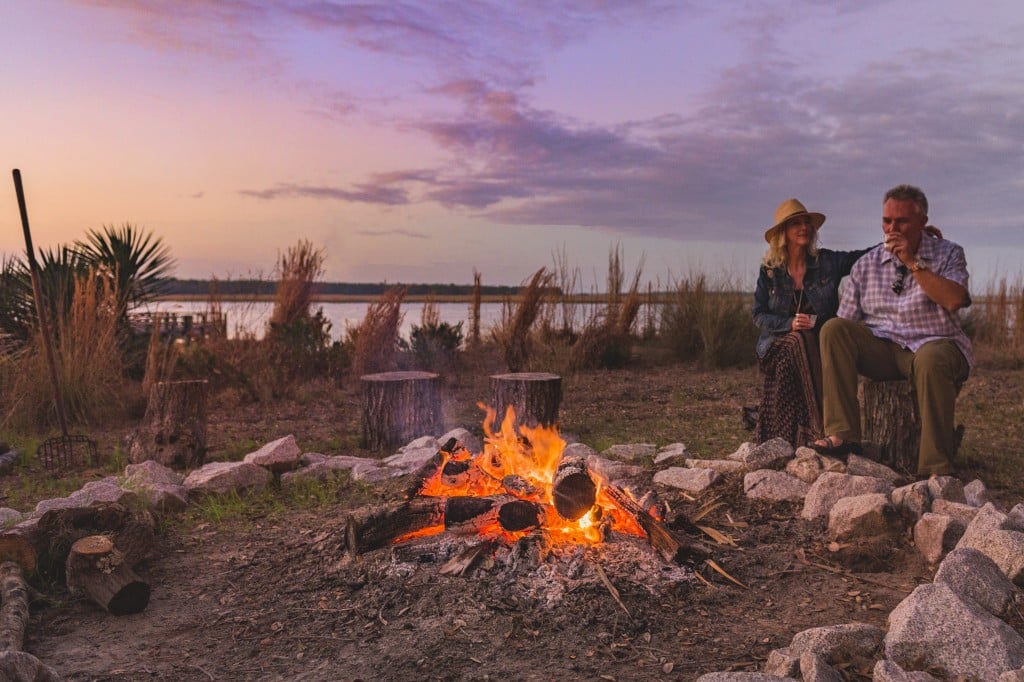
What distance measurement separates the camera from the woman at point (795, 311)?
4547 millimetres

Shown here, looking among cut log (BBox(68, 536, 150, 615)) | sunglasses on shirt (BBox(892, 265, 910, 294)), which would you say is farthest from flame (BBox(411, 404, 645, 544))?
sunglasses on shirt (BBox(892, 265, 910, 294))

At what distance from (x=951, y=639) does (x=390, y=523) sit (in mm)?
1960

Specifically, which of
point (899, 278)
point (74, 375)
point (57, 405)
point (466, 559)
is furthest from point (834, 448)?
point (74, 375)

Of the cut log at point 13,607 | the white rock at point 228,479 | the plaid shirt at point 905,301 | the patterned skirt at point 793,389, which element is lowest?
the cut log at point 13,607

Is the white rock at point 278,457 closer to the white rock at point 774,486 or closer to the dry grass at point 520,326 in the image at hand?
the white rock at point 774,486

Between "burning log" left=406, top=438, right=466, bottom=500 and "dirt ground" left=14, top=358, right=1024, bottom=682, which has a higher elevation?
"burning log" left=406, top=438, right=466, bottom=500

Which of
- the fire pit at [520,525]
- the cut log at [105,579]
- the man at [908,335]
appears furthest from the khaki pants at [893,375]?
the cut log at [105,579]

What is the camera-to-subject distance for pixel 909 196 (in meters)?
4.14

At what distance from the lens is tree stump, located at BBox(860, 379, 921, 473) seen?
14.2ft

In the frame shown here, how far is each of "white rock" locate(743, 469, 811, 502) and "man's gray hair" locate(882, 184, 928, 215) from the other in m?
1.58

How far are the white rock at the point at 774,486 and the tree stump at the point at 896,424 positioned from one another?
0.80 meters

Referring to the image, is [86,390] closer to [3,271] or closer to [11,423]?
[11,423]

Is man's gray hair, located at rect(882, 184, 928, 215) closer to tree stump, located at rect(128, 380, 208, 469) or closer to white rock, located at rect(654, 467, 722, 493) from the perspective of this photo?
white rock, located at rect(654, 467, 722, 493)

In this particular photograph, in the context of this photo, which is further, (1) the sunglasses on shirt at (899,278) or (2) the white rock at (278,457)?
(2) the white rock at (278,457)
